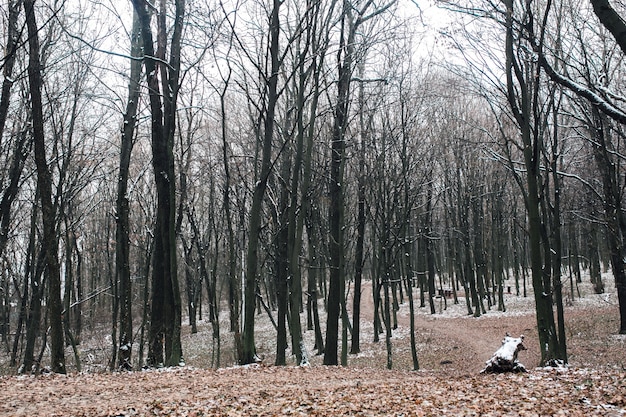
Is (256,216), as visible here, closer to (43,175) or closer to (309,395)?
(43,175)

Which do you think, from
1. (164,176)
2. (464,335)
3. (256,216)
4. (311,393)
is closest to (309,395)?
(311,393)

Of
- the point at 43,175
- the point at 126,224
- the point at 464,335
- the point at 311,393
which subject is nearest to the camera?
the point at 311,393

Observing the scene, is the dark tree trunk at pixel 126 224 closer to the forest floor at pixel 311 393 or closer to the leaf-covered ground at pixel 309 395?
the forest floor at pixel 311 393

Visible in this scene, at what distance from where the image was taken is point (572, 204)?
29.6 meters

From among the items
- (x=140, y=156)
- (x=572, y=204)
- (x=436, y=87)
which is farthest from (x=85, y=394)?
(x=572, y=204)

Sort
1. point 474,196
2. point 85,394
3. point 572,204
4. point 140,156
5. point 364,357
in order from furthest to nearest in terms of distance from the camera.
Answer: point 572,204 → point 474,196 → point 140,156 → point 364,357 → point 85,394

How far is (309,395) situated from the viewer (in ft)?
22.5

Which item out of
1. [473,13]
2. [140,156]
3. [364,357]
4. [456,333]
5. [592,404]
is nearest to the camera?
[592,404]

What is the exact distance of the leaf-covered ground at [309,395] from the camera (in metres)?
5.81

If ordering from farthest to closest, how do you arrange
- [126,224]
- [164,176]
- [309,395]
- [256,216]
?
[126,224], [164,176], [256,216], [309,395]

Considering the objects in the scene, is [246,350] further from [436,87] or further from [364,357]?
[436,87]

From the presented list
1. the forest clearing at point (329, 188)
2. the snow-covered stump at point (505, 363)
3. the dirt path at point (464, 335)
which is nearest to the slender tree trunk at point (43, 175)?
the forest clearing at point (329, 188)

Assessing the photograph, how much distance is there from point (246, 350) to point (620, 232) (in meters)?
10.5

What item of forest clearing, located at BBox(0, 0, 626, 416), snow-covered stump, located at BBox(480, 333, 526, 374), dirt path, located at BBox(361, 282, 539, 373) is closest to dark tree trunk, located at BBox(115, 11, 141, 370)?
forest clearing, located at BBox(0, 0, 626, 416)
